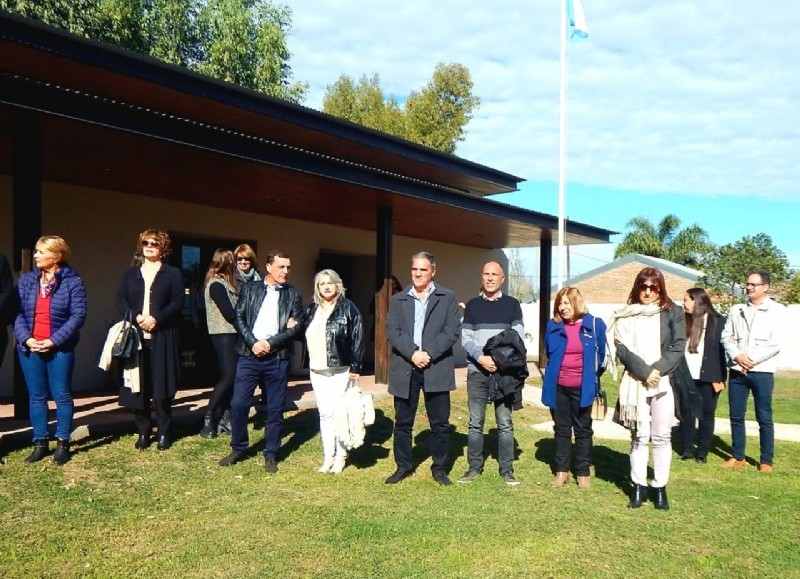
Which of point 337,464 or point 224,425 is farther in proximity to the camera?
point 224,425

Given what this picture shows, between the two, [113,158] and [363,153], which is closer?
[113,158]

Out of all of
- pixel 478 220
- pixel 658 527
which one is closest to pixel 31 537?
pixel 658 527

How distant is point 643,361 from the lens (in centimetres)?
493

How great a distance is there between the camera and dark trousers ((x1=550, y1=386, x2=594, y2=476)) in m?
5.48

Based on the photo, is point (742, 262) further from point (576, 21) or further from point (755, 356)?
point (755, 356)

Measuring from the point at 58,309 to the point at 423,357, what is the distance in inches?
121

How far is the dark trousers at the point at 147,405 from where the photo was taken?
5.87m

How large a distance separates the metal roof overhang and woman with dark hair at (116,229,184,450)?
131cm

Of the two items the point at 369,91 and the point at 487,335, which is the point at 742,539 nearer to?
the point at 487,335

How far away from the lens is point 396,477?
18.2 ft

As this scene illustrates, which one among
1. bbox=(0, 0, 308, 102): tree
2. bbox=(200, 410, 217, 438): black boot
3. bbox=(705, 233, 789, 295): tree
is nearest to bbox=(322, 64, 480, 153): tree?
bbox=(0, 0, 308, 102): tree

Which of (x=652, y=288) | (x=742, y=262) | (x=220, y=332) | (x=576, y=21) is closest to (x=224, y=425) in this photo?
(x=220, y=332)

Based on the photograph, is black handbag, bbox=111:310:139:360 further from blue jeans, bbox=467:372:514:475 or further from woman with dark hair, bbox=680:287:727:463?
woman with dark hair, bbox=680:287:727:463

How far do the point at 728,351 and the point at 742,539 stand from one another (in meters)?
2.47
